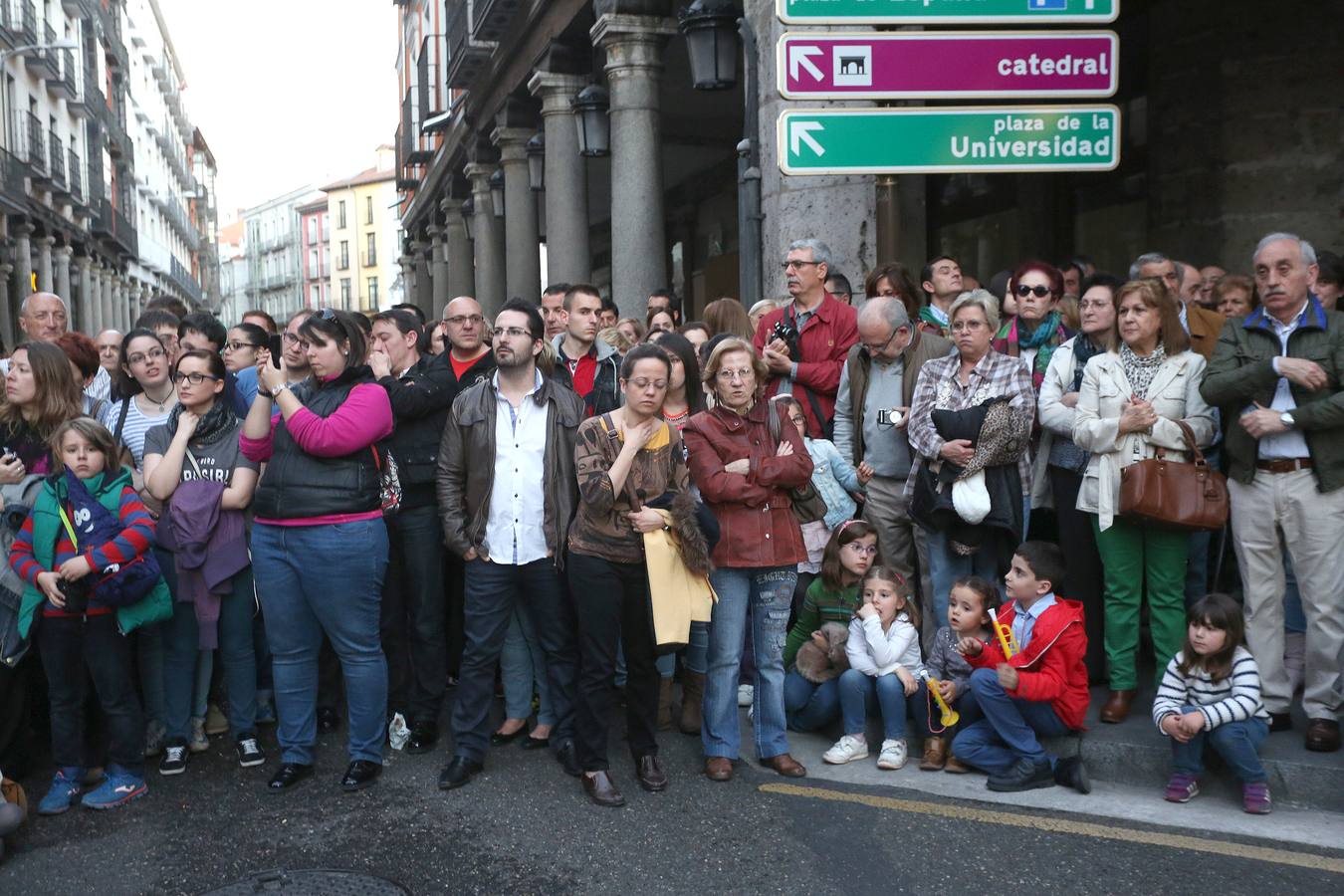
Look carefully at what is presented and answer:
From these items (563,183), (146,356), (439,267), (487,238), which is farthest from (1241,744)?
(439,267)

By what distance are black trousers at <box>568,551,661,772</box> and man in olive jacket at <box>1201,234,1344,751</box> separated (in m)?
2.50

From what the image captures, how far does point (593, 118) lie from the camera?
12.4m

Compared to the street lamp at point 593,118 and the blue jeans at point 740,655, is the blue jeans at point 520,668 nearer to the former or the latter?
the blue jeans at point 740,655

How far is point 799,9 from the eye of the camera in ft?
22.0

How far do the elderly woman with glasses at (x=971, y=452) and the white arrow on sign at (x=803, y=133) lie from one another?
4.22ft

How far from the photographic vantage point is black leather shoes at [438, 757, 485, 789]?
17.2 ft

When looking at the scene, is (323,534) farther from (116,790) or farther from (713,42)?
(713,42)

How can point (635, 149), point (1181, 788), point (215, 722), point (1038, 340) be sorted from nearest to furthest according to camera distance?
point (1181, 788) < point (215, 722) < point (1038, 340) < point (635, 149)

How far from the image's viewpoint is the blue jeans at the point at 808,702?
5.73m

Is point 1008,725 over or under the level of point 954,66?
under

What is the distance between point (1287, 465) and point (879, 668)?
1865mm

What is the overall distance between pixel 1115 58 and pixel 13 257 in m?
32.7

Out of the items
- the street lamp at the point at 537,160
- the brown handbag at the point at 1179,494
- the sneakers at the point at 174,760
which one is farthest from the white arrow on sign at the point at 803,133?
the street lamp at the point at 537,160

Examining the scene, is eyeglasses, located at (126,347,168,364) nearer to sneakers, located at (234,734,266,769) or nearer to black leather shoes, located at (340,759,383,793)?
sneakers, located at (234,734,266,769)
